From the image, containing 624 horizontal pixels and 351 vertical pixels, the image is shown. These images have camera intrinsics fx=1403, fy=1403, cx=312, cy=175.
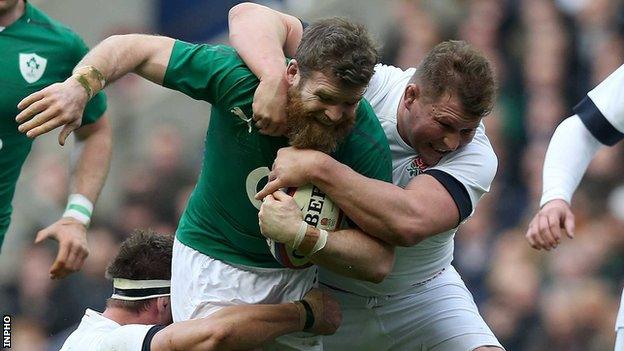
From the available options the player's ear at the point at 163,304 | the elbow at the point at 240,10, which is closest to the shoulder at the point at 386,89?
the elbow at the point at 240,10

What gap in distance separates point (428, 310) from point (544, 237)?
0.93 meters

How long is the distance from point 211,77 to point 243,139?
27 centimetres

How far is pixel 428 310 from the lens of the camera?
21.0ft

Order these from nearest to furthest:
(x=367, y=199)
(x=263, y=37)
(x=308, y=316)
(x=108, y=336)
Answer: (x=367, y=199) → (x=263, y=37) → (x=308, y=316) → (x=108, y=336)

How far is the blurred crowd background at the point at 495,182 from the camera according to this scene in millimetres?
9141

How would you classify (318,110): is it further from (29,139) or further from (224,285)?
(29,139)

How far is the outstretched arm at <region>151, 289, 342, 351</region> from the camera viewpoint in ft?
18.1

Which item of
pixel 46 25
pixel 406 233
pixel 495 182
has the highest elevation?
pixel 406 233

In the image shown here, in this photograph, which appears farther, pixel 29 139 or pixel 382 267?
pixel 29 139

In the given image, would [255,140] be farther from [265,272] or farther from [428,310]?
[428,310]

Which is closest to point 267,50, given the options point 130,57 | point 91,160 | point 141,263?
point 130,57

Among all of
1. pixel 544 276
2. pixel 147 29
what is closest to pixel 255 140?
pixel 544 276

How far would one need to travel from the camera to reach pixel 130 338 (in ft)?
19.0

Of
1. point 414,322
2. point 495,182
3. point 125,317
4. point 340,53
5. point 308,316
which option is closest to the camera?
point 340,53
